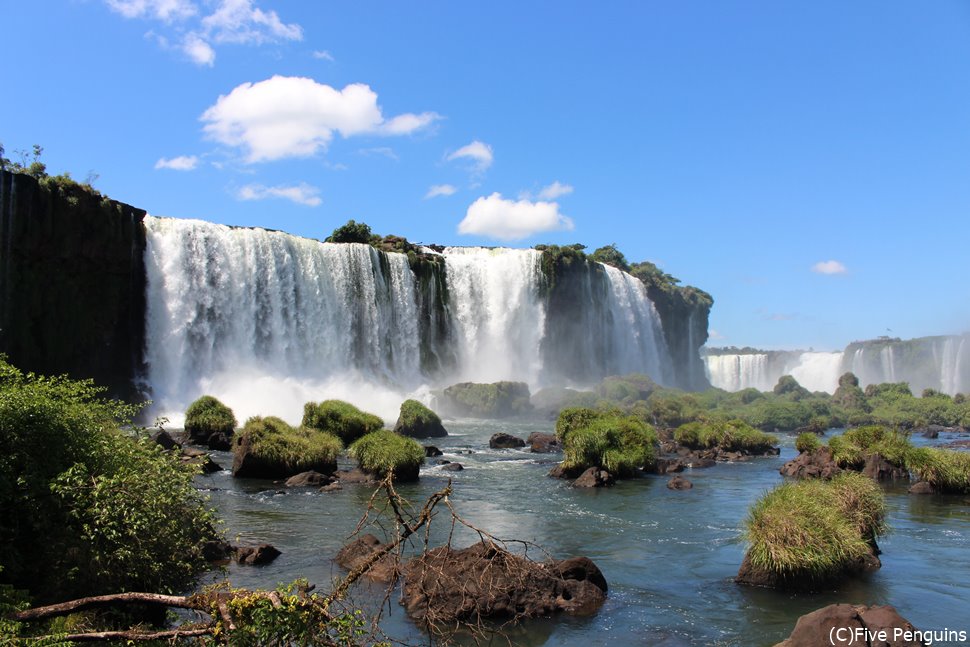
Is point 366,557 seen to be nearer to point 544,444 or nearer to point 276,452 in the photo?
point 276,452

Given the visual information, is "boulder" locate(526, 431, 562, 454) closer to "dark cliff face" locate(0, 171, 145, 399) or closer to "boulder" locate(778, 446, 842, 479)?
"boulder" locate(778, 446, 842, 479)

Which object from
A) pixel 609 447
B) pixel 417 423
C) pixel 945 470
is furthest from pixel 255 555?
pixel 417 423

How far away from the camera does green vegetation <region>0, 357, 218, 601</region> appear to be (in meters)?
8.44

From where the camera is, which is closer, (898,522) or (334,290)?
(898,522)

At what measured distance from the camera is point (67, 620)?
7.46 metres

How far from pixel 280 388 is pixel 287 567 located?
102ft

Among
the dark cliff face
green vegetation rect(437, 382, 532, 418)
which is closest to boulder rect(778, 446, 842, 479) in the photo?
green vegetation rect(437, 382, 532, 418)

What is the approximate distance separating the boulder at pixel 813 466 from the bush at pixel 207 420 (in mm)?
20167

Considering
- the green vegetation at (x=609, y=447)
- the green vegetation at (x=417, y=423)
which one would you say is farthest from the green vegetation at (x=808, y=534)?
the green vegetation at (x=417, y=423)

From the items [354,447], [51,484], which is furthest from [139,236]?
[51,484]

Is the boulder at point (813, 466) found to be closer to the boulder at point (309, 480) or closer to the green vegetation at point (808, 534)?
the green vegetation at point (808, 534)

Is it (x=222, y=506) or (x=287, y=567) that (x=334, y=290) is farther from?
(x=287, y=567)

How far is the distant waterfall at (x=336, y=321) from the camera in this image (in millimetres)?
41344

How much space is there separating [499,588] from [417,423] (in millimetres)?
26263
